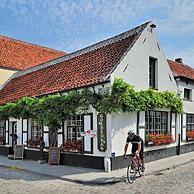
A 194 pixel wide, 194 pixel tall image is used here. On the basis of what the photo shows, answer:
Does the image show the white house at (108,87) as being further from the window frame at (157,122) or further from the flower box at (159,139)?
the flower box at (159,139)

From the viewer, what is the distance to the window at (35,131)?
1578 cm

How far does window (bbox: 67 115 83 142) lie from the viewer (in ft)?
42.9

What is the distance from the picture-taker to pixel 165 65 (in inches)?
588

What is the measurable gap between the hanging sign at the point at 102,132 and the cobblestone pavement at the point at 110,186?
86.0 inches

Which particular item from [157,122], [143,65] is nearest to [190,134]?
[157,122]

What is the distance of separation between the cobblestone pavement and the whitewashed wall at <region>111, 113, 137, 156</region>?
1860 mm

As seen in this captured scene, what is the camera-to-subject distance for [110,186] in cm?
916

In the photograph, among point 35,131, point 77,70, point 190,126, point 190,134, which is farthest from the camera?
point 190,126

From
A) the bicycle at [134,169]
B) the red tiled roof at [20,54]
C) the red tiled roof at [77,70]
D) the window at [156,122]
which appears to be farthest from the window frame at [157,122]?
the red tiled roof at [20,54]

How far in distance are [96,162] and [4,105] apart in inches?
323

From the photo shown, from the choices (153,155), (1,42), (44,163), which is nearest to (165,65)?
(153,155)

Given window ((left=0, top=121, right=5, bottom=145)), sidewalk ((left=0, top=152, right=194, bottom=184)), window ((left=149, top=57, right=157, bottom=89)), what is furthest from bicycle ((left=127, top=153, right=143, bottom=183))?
window ((left=0, top=121, right=5, bottom=145))

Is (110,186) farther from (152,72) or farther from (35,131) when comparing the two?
(35,131)

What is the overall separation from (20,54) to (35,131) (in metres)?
11.7
